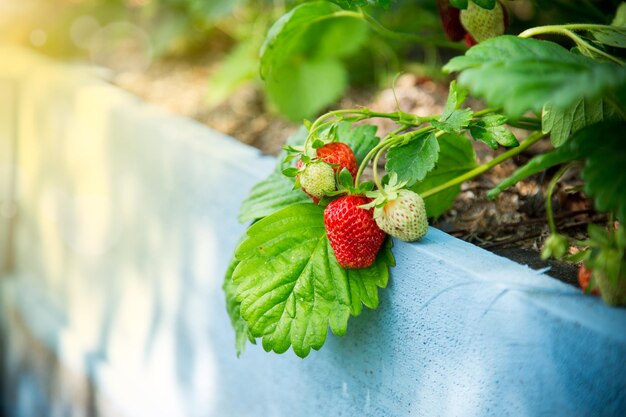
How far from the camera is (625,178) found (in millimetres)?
707

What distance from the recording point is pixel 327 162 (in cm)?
91

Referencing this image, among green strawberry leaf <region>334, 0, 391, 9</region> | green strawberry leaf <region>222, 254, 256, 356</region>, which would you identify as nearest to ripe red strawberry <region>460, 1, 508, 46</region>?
green strawberry leaf <region>334, 0, 391, 9</region>

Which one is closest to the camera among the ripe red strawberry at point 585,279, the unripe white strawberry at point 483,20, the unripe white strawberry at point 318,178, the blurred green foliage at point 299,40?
the ripe red strawberry at point 585,279

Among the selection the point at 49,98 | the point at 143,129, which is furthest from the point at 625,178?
the point at 49,98

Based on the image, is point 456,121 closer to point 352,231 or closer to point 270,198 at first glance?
point 352,231

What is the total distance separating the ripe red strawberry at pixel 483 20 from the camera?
104 cm

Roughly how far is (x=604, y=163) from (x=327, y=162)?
0.33 m

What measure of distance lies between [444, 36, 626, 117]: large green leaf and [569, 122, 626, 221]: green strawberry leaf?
0.19ft

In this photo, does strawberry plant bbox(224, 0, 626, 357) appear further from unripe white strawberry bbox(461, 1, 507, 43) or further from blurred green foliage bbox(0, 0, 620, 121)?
blurred green foliage bbox(0, 0, 620, 121)

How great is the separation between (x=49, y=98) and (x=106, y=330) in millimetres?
709

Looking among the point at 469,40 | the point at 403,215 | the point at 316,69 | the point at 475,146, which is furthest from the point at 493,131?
the point at 316,69

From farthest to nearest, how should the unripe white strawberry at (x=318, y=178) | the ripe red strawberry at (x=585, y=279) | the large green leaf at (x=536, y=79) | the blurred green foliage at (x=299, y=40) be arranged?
the blurred green foliage at (x=299, y=40) < the unripe white strawberry at (x=318, y=178) < the ripe red strawberry at (x=585, y=279) < the large green leaf at (x=536, y=79)

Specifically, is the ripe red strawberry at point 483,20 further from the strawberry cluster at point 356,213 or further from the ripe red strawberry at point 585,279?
the ripe red strawberry at point 585,279

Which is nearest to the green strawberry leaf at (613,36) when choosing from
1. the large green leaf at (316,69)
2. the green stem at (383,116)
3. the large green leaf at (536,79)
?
the large green leaf at (536,79)
